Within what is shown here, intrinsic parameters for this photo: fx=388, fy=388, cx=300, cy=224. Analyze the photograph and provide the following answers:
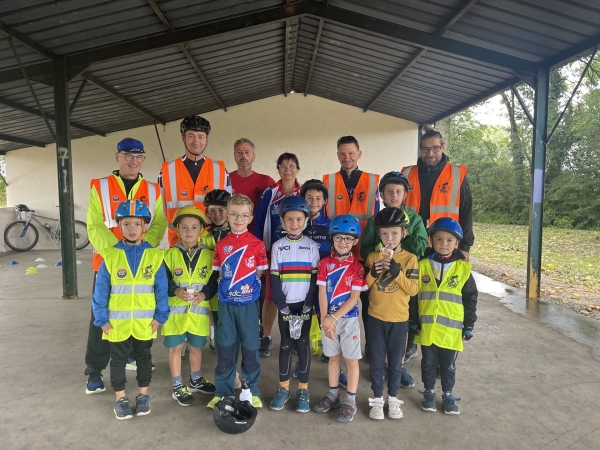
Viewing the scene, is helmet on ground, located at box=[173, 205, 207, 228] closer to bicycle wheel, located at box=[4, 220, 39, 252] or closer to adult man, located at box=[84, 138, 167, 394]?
adult man, located at box=[84, 138, 167, 394]

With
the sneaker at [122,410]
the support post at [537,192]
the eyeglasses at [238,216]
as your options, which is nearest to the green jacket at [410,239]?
the eyeglasses at [238,216]

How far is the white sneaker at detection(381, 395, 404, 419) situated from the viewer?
2.71 meters

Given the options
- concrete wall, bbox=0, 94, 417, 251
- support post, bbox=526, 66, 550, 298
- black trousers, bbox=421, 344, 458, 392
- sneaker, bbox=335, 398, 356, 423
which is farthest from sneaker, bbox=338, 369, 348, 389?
concrete wall, bbox=0, 94, 417, 251

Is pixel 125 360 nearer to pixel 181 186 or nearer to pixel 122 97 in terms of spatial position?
pixel 181 186

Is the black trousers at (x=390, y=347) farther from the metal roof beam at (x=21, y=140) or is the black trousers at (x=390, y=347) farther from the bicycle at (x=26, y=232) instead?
the metal roof beam at (x=21, y=140)

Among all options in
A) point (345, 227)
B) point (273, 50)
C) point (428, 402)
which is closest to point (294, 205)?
point (345, 227)

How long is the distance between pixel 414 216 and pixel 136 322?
88.1 inches

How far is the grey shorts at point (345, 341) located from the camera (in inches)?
108

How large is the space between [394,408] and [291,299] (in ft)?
3.44

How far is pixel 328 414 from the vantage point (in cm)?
276

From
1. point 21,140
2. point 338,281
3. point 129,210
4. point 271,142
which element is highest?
point 271,142

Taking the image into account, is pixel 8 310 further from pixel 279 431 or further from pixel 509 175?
pixel 509 175

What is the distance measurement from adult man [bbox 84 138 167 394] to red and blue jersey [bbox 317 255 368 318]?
4.39 feet

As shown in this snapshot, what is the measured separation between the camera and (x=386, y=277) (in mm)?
2848
